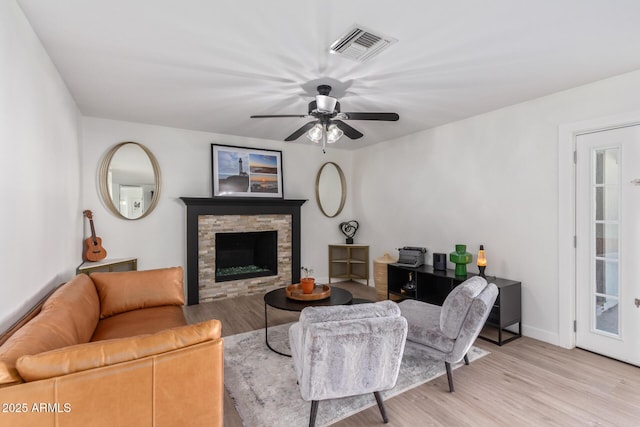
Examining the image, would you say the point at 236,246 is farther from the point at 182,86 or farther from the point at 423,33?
the point at 423,33

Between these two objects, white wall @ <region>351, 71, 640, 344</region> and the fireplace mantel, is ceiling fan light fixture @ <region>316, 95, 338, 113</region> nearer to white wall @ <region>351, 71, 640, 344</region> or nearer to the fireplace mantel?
white wall @ <region>351, 71, 640, 344</region>

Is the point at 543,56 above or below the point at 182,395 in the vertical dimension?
above

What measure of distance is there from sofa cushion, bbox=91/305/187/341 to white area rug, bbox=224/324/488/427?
2.00 feet

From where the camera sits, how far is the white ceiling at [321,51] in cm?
183

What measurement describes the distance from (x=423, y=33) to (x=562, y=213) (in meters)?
2.26

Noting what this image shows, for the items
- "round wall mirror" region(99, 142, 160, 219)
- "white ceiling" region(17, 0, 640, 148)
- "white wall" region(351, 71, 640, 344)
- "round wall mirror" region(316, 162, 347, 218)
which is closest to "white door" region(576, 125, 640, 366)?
"white wall" region(351, 71, 640, 344)

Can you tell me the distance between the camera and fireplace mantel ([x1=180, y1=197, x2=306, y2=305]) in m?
4.43

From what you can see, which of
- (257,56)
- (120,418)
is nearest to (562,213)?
(257,56)

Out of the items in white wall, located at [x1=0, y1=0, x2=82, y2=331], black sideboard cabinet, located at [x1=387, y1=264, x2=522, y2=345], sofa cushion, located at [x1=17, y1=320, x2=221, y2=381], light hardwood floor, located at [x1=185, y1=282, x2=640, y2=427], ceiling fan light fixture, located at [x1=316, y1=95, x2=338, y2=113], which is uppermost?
ceiling fan light fixture, located at [x1=316, y1=95, x2=338, y2=113]

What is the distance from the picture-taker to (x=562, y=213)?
Answer: 305 centimetres

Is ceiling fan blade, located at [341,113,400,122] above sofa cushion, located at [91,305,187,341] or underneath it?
above

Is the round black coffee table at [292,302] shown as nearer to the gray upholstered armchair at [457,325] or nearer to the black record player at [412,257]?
the gray upholstered armchair at [457,325]

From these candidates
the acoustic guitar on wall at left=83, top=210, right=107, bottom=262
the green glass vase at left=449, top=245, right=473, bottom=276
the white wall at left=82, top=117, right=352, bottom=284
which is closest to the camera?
the green glass vase at left=449, top=245, right=473, bottom=276

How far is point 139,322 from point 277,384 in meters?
1.16
